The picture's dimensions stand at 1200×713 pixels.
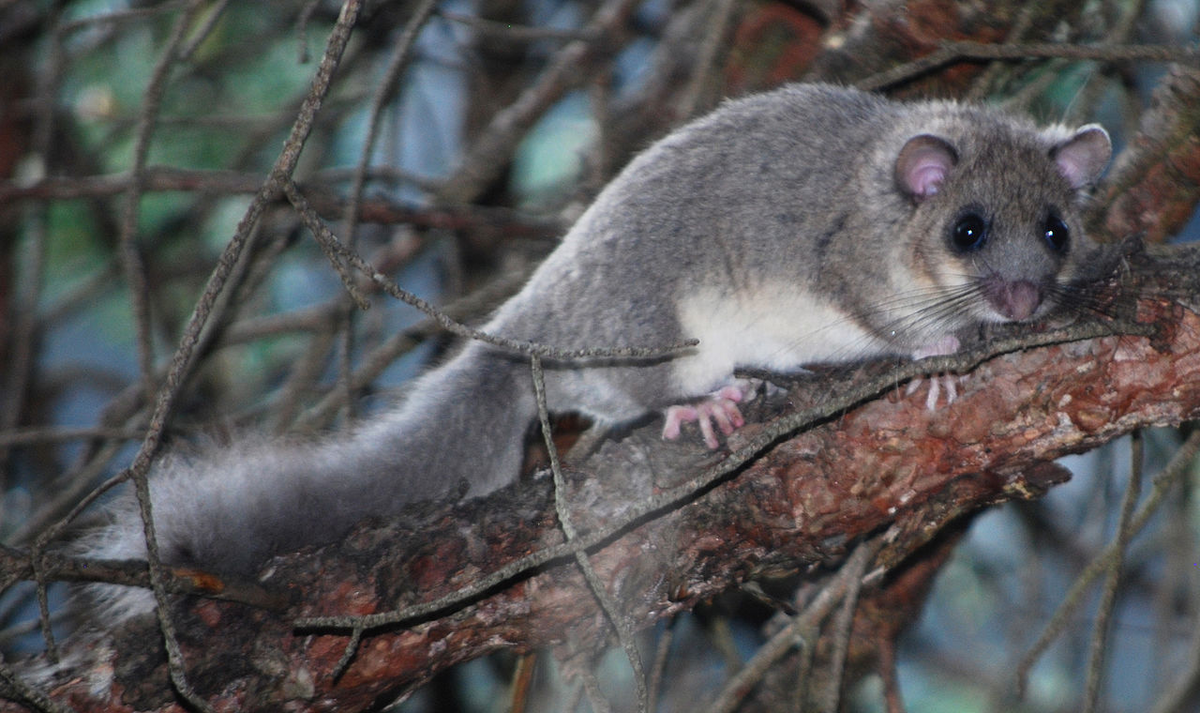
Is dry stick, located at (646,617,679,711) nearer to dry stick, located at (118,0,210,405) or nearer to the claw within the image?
the claw

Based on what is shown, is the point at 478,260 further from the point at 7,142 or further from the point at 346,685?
the point at 346,685

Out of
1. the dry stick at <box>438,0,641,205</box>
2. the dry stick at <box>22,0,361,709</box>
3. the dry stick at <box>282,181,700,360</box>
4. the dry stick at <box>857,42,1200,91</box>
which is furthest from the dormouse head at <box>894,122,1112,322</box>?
the dry stick at <box>438,0,641,205</box>

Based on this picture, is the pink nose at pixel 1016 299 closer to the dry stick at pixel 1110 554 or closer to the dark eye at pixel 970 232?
the dark eye at pixel 970 232

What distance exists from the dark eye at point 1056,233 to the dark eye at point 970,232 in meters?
0.15

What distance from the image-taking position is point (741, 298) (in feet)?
9.29

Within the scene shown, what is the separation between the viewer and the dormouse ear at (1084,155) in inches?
107

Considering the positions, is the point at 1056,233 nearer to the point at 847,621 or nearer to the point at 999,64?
the point at 999,64

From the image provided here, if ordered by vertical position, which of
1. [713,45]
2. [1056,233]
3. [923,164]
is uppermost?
[713,45]

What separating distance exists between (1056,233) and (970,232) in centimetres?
22

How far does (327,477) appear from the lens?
2.43 meters

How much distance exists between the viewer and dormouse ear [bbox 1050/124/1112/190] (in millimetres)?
2723

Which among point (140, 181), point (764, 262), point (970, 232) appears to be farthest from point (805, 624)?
point (140, 181)

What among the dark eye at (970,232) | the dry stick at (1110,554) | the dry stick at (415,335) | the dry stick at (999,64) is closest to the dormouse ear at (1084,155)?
the dark eye at (970,232)

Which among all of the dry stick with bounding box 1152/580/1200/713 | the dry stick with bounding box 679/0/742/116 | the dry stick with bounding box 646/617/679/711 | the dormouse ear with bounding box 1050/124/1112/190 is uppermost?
the dry stick with bounding box 679/0/742/116
